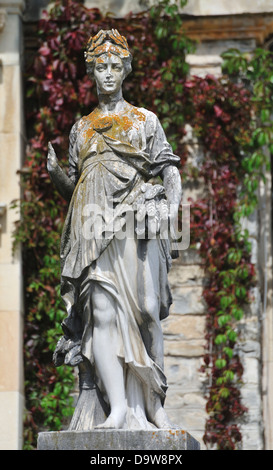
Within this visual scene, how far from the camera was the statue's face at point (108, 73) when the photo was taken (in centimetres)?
561

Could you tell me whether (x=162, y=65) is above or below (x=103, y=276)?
above

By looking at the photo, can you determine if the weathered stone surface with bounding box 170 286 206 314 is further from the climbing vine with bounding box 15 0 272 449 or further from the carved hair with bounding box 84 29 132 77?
the carved hair with bounding box 84 29 132 77

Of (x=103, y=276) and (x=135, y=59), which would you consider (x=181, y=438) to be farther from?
(x=135, y=59)

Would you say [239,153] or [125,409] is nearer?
[125,409]

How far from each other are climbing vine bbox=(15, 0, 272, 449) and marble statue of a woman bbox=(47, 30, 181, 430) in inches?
105

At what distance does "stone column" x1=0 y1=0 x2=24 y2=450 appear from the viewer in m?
7.86

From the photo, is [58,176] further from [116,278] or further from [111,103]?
[116,278]

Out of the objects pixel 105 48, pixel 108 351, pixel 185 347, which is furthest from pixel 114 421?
pixel 185 347

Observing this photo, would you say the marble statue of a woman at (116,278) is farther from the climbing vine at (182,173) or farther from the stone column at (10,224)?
the climbing vine at (182,173)

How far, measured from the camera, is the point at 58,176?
556cm

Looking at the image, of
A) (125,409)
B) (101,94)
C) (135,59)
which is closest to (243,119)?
(135,59)

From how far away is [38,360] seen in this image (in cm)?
818

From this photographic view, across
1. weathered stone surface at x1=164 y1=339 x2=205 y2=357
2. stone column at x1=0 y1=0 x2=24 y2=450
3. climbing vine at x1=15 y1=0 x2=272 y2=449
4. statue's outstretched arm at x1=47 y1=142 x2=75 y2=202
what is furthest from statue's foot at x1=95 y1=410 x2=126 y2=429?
weathered stone surface at x1=164 y1=339 x2=205 y2=357
